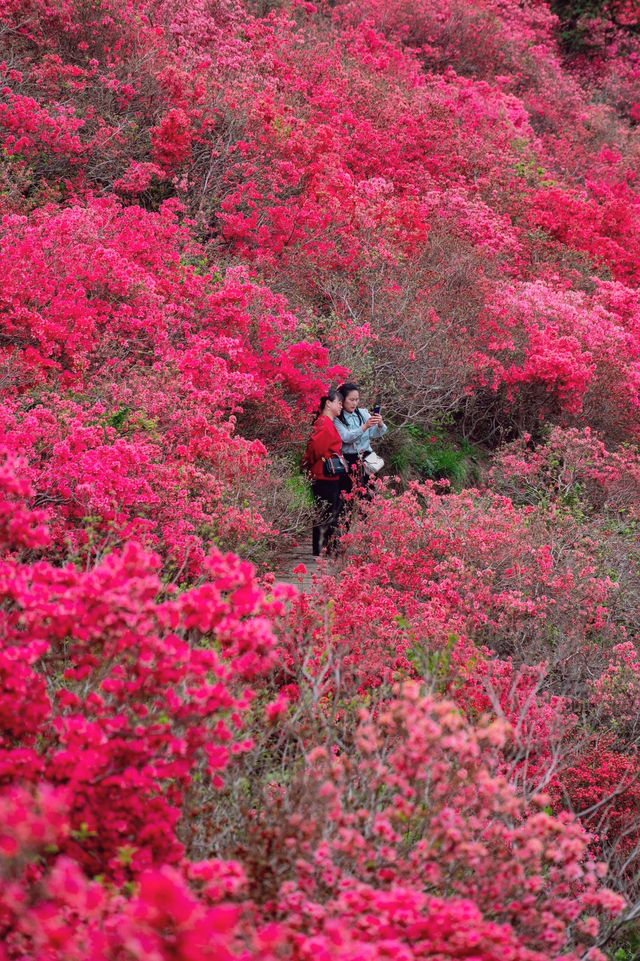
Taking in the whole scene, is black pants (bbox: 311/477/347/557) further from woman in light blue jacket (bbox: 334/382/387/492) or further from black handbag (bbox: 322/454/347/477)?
woman in light blue jacket (bbox: 334/382/387/492)

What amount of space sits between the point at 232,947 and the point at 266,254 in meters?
10.3

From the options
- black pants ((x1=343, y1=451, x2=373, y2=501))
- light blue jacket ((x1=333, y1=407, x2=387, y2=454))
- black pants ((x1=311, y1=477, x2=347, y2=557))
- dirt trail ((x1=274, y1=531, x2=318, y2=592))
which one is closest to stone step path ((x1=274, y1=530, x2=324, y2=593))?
dirt trail ((x1=274, y1=531, x2=318, y2=592))

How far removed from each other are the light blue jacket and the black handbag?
1.11 feet

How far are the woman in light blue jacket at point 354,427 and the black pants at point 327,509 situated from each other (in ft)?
1.14

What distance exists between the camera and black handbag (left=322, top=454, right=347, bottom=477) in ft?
25.7

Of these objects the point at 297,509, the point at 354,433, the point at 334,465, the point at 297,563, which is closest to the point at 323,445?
the point at 334,465

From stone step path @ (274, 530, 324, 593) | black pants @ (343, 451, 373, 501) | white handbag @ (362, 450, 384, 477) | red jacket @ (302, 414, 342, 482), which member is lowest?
stone step path @ (274, 530, 324, 593)

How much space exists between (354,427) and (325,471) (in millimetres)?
633

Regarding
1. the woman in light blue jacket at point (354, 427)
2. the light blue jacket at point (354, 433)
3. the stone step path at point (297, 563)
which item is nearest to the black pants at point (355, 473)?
the woman in light blue jacket at point (354, 427)

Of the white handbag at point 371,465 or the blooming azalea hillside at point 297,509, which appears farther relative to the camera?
the white handbag at point 371,465

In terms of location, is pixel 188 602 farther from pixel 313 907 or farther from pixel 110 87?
pixel 110 87

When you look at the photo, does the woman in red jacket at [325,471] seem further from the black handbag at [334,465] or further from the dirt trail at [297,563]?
the dirt trail at [297,563]

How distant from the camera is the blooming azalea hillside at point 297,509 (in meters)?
2.63

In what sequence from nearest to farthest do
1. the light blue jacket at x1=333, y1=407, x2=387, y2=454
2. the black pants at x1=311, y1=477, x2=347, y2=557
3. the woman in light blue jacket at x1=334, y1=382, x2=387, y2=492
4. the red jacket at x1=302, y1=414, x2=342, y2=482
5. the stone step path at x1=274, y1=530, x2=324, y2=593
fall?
1. the stone step path at x1=274, y1=530, x2=324, y2=593
2. the red jacket at x1=302, y1=414, x2=342, y2=482
3. the black pants at x1=311, y1=477, x2=347, y2=557
4. the woman in light blue jacket at x1=334, y1=382, x2=387, y2=492
5. the light blue jacket at x1=333, y1=407, x2=387, y2=454
